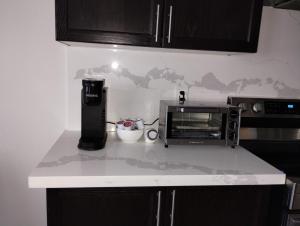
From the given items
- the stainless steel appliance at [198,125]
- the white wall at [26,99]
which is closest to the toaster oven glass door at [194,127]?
the stainless steel appliance at [198,125]

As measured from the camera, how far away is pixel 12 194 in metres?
1.81

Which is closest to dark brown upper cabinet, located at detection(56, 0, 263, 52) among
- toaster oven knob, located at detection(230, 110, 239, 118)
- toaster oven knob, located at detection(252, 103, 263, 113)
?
toaster oven knob, located at detection(230, 110, 239, 118)

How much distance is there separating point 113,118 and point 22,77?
2.05 ft

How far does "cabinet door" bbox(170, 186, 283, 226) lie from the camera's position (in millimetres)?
1243

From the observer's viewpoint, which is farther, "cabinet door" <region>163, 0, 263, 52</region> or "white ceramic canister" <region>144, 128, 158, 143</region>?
"white ceramic canister" <region>144, 128, 158, 143</region>

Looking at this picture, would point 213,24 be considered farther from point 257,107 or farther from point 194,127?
point 257,107

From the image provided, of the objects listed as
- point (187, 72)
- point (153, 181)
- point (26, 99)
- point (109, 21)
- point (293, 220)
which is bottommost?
point (293, 220)

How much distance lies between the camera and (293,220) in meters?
1.28

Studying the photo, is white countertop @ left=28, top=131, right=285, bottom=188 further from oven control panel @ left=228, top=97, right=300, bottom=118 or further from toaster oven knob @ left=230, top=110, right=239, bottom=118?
oven control panel @ left=228, top=97, right=300, bottom=118

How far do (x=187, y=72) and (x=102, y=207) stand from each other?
1021mm

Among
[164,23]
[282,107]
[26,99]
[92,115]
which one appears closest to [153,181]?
[92,115]

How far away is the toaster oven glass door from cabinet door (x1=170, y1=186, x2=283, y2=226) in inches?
14.3

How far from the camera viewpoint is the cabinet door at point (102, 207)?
1.18 meters

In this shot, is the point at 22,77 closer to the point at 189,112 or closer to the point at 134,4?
the point at 134,4
